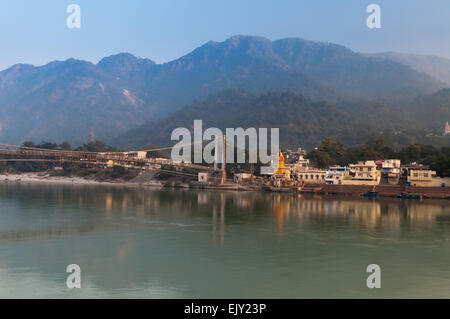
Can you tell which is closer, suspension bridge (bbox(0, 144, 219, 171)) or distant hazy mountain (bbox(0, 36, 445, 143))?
suspension bridge (bbox(0, 144, 219, 171))

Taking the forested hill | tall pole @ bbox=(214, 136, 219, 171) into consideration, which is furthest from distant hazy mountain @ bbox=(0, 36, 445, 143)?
tall pole @ bbox=(214, 136, 219, 171)

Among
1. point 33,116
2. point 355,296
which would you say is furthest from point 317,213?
point 33,116

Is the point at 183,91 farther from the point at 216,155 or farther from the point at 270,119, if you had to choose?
the point at 216,155

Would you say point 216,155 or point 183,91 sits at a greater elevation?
point 183,91

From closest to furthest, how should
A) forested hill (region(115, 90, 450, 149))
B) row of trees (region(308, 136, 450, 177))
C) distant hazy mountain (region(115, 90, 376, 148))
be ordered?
1. row of trees (region(308, 136, 450, 177))
2. forested hill (region(115, 90, 450, 149))
3. distant hazy mountain (region(115, 90, 376, 148))

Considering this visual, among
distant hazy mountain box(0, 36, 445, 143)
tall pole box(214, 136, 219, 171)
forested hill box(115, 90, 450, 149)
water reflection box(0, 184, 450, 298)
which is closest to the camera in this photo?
water reflection box(0, 184, 450, 298)

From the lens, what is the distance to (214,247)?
15.2 m

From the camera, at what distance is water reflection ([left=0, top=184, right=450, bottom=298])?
1087 cm

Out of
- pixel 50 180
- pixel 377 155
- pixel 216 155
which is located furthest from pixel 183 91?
pixel 377 155

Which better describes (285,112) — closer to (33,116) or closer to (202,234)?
(202,234)

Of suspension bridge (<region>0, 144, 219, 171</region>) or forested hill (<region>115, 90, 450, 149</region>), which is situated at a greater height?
forested hill (<region>115, 90, 450, 149</region>)

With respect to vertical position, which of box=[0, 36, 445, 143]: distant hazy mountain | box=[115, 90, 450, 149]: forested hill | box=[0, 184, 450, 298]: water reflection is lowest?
box=[0, 184, 450, 298]: water reflection

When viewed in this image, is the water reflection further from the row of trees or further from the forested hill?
the forested hill

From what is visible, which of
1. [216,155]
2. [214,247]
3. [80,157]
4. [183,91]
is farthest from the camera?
[183,91]
